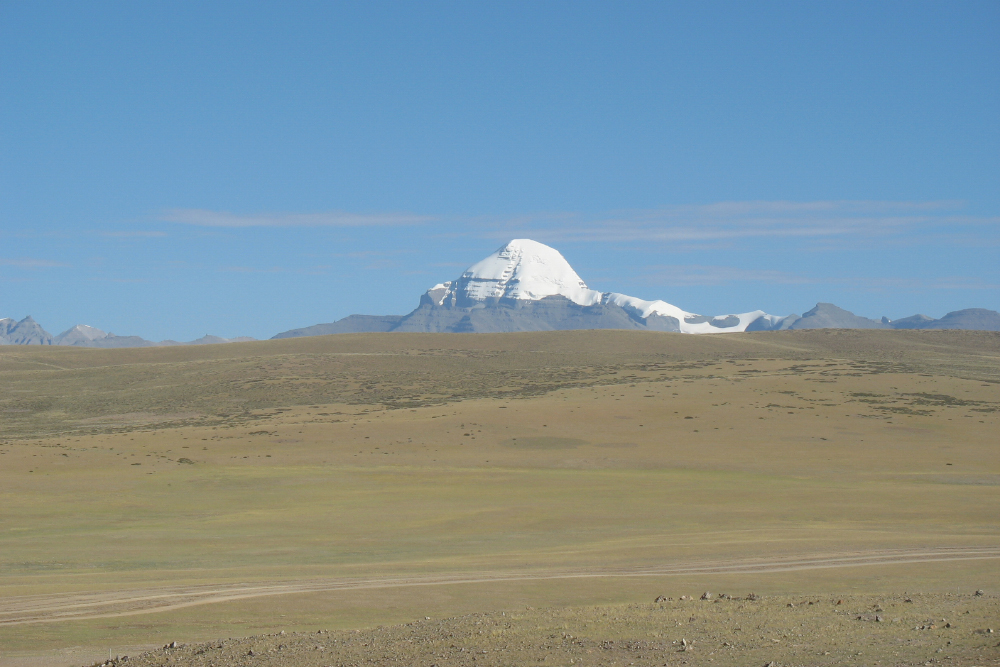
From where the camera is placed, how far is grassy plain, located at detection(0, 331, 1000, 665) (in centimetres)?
1823

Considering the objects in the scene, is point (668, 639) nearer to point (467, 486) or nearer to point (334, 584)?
point (334, 584)

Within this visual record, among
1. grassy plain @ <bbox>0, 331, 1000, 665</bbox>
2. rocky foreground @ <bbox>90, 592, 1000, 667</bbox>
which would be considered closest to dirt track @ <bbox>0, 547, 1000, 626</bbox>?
grassy plain @ <bbox>0, 331, 1000, 665</bbox>

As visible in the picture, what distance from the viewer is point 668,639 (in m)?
12.8

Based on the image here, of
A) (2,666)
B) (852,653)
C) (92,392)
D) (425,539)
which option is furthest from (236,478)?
(92,392)

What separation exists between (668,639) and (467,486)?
28.2 m

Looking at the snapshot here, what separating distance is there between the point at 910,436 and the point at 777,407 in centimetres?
1065

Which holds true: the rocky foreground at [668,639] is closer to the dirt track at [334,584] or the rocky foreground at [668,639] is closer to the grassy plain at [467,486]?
the grassy plain at [467,486]

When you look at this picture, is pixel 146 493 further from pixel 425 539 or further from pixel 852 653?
pixel 852 653

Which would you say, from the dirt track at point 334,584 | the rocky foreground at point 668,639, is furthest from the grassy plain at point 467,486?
the rocky foreground at point 668,639

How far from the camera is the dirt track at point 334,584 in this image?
56.1ft

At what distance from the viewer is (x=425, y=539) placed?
28.0 m

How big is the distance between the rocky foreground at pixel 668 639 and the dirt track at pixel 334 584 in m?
4.05

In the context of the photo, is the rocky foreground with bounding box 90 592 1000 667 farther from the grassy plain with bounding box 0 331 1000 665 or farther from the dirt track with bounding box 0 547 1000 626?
the dirt track with bounding box 0 547 1000 626

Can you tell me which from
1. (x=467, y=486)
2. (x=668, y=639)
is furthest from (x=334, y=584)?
(x=467, y=486)
